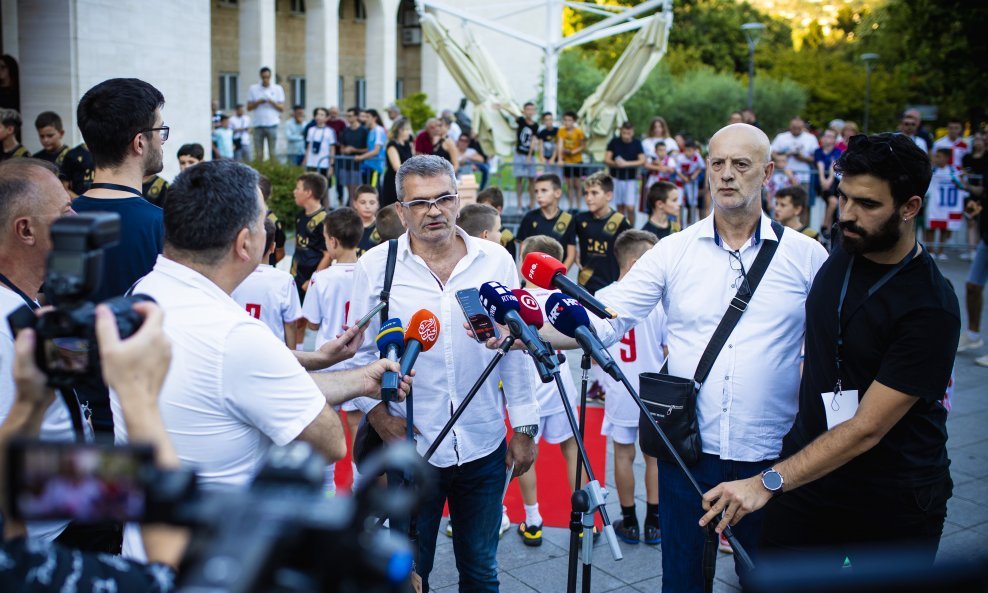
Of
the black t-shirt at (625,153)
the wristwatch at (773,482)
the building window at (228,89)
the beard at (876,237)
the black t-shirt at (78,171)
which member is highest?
the building window at (228,89)

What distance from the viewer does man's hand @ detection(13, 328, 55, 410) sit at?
190 cm

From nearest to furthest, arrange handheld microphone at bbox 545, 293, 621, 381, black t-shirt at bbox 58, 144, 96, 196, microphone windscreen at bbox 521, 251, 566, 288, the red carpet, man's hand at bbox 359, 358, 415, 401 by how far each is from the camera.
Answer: handheld microphone at bbox 545, 293, 621, 381 → man's hand at bbox 359, 358, 415, 401 → microphone windscreen at bbox 521, 251, 566, 288 → the red carpet → black t-shirt at bbox 58, 144, 96, 196

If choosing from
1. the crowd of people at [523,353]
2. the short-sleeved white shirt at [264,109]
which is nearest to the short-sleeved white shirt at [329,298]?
the crowd of people at [523,353]

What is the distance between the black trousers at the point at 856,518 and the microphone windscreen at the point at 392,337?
5.35 feet

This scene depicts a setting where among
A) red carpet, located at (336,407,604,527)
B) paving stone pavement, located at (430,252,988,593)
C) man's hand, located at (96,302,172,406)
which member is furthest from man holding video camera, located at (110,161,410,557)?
red carpet, located at (336,407,604,527)

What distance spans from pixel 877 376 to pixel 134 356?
247cm

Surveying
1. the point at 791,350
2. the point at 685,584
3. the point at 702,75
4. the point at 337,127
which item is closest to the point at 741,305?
the point at 791,350

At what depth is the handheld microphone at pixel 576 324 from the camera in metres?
3.03

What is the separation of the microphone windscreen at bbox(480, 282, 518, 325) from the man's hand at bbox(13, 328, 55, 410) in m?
1.64

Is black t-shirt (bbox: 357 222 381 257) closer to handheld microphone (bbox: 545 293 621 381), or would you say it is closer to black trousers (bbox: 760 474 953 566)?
handheld microphone (bbox: 545 293 621 381)

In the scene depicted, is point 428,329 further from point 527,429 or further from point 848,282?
point 848,282

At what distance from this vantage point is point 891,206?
3217 millimetres

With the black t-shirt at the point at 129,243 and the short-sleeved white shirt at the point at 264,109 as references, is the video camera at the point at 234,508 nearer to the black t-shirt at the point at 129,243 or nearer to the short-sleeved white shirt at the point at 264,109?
the black t-shirt at the point at 129,243

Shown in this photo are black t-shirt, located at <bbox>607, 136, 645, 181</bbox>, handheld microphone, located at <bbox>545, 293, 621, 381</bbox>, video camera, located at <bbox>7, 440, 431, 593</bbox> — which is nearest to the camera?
video camera, located at <bbox>7, 440, 431, 593</bbox>
